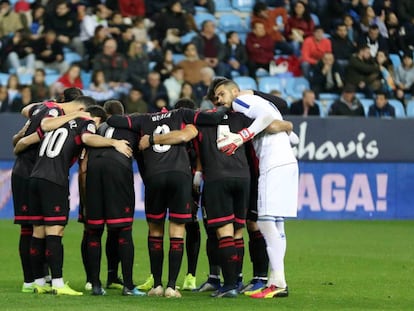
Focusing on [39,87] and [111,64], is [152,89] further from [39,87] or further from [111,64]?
[39,87]

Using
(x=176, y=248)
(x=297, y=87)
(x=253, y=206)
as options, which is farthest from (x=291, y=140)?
(x=297, y=87)

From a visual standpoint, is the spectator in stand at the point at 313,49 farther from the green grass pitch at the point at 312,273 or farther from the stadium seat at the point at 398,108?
the green grass pitch at the point at 312,273

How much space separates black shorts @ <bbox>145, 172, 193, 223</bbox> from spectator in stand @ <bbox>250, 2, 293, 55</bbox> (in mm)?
14027

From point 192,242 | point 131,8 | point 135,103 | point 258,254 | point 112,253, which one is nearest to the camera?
point 258,254

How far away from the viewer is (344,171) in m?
21.7

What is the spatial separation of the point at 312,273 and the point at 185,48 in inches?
407

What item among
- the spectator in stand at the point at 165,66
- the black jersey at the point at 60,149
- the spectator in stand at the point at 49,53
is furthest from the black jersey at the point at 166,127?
the spectator in stand at the point at 49,53

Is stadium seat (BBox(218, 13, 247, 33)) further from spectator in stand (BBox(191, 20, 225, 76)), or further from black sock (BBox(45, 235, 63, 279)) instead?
black sock (BBox(45, 235, 63, 279))

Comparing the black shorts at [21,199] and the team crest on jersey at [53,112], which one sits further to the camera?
the black shorts at [21,199]

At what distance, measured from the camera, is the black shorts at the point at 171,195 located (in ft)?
36.3

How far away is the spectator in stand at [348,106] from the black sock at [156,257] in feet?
39.1

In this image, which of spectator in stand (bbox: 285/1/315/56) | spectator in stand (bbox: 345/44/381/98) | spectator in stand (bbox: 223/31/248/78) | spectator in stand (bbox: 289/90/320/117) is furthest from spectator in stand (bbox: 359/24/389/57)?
spectator in stand (bbox: 289/90/320/117)

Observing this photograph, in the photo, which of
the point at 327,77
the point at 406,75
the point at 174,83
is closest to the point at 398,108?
the point at 327,77

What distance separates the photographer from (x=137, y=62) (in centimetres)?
2275
